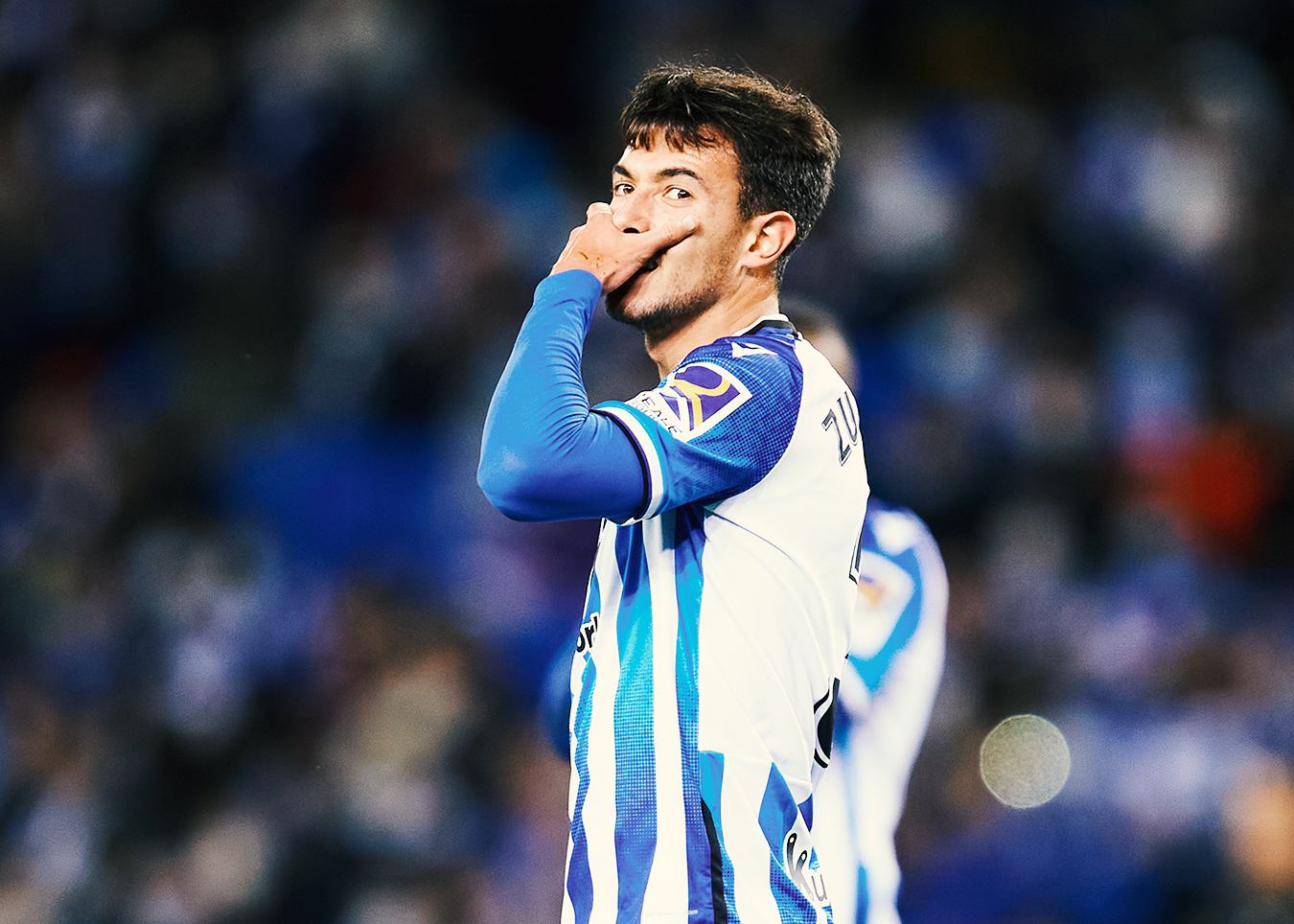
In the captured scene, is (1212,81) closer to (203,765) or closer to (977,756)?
(977,756)

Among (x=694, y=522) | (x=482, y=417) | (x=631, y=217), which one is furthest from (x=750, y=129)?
(x=482, y=417)

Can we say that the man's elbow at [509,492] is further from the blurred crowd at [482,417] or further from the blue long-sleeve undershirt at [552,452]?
the blurred crowd at [482,417]

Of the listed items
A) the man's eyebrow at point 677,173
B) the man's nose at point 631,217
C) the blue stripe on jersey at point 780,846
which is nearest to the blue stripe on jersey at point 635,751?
the blue stripe on jersey at point 780,846

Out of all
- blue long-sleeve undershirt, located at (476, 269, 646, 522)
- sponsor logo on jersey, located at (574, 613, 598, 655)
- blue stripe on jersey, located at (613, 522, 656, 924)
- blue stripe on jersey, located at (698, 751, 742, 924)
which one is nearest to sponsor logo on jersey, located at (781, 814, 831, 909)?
blue stripe on jersey, located at (698, 751, 742, 924)

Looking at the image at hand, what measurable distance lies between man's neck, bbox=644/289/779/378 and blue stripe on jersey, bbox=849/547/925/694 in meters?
1.32

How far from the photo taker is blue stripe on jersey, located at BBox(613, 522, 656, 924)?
89.0 inches

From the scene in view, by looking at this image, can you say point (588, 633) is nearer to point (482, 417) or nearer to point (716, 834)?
point (716, 834)

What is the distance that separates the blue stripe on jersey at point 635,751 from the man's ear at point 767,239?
65cm

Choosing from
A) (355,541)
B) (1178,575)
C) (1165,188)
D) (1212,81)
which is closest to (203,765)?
(355,541)

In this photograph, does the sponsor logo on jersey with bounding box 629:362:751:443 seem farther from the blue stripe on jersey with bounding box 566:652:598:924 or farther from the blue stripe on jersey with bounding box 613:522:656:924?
the blue stripe on jersey with bounding box 566:652:598:924

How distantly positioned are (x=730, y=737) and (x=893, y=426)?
16.1ft

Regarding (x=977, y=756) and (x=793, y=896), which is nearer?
(x=793, y=896)

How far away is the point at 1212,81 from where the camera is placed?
8367mm

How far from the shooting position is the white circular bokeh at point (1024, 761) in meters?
5.96
